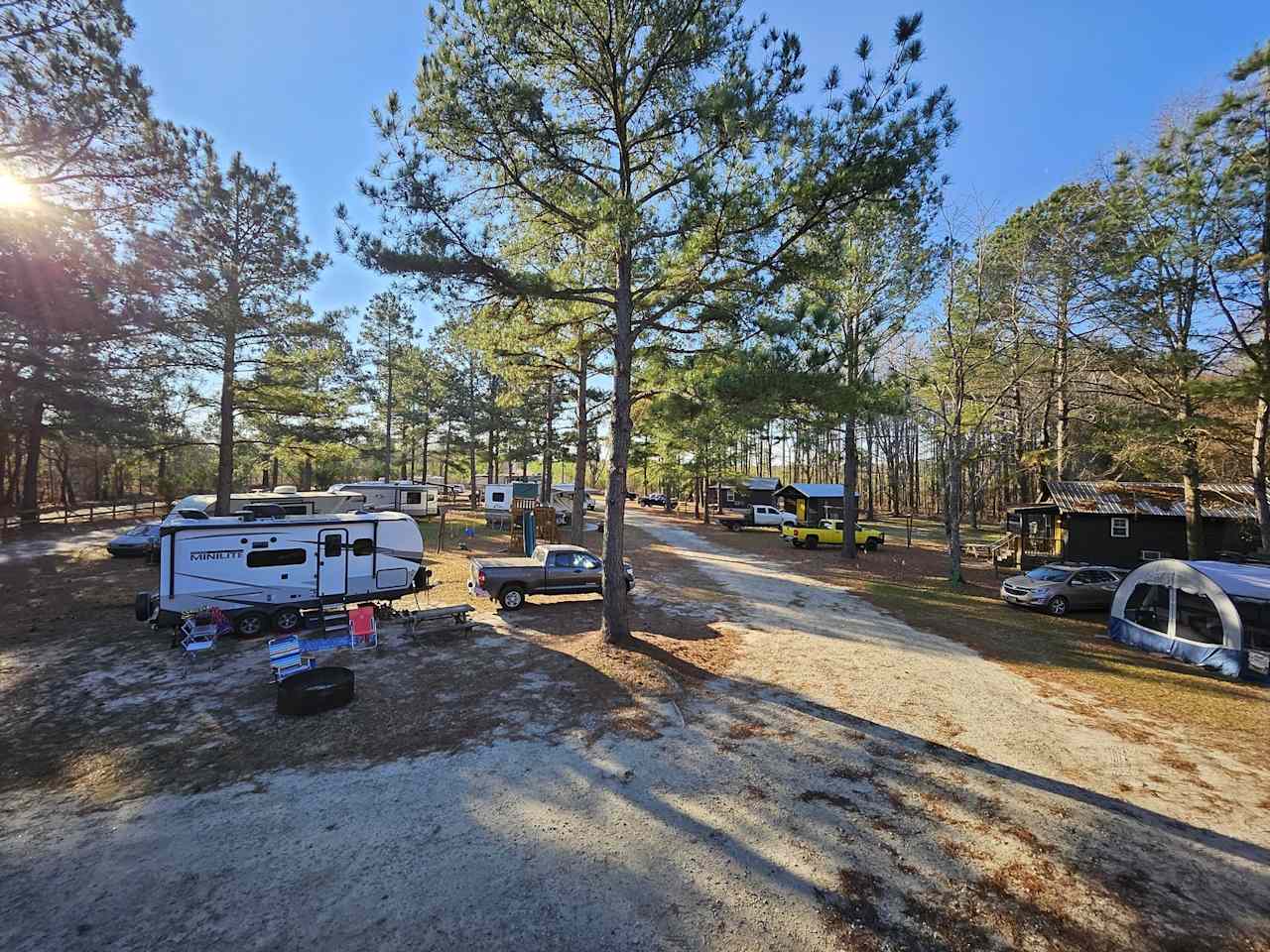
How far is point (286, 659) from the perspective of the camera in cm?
777

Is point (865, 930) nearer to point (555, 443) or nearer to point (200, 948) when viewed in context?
point (200, 948)

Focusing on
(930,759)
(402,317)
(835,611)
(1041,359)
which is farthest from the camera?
(402,317)

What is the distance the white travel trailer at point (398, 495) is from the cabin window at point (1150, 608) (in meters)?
31.3

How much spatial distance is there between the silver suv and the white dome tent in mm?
2538

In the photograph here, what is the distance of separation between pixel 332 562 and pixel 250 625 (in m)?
1.86

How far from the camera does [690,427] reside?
11.4m

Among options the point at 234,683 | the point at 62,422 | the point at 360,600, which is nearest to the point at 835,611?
the point at 360,600

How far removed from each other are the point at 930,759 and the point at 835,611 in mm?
7432

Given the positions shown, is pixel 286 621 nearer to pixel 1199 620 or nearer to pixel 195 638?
pixel 195 638

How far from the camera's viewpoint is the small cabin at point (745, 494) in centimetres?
4338

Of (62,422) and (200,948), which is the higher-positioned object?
(62,422)

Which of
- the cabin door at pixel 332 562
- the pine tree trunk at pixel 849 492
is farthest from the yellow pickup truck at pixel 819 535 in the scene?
the cabin door at pixel 332 562

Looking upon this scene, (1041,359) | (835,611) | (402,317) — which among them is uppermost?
(402,317)

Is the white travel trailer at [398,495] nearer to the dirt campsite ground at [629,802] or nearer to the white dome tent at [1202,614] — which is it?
the dirt campsite ground at [629,802]
